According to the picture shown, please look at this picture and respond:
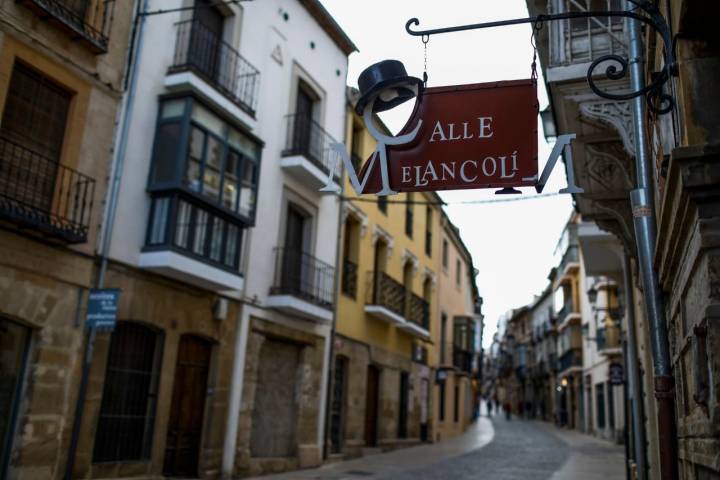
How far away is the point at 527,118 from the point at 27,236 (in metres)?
7.32

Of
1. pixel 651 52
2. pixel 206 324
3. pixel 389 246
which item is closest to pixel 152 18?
pixel 206 324

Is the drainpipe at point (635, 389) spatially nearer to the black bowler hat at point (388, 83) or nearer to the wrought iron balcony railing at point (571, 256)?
the black bowler hat at point (388, 83)

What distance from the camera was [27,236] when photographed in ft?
30.1

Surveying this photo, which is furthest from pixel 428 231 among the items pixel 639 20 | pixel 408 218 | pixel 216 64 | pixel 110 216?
pixel 639 20

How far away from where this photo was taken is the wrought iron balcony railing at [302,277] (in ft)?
49.6

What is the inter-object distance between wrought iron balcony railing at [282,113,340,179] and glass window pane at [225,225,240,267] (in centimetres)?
321

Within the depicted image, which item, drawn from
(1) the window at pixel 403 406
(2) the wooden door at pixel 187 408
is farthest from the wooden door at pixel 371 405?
(2) the wooden door at pixel 187 408

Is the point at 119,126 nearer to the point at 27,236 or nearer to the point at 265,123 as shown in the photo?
the point at 27,236

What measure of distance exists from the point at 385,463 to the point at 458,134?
14.0 m

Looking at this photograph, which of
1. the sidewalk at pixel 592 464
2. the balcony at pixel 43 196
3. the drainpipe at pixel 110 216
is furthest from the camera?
the sidewalk at pixel 592 464

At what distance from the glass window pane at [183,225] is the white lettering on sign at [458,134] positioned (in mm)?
7553

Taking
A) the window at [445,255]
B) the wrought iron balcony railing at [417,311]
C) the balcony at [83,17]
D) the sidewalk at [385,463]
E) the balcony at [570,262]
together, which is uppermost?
the balcony at [570,262]

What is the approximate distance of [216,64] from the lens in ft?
43.8

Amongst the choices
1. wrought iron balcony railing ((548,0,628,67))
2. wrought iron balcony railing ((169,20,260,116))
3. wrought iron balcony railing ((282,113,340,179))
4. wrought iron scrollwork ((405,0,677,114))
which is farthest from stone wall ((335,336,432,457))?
wrought iron scrollwork ((405,0,677,114))
